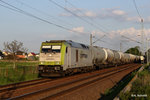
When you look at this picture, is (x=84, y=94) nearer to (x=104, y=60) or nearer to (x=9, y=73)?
(x=9, y=73)

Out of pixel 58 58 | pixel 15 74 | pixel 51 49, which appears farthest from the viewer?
pixel 15 74

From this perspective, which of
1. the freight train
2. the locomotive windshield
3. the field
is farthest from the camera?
the locomotive windshield

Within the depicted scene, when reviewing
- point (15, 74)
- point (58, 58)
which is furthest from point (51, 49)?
point (15, 74)

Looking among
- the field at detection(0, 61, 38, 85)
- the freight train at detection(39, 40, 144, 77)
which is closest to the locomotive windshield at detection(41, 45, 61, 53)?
the freight train at detection(39, 40, 144, 77)

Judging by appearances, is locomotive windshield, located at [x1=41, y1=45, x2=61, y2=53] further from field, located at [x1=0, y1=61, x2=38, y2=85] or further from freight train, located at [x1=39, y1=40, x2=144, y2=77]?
field, located at [x1=0, y1=61, x2=38, y2=85]

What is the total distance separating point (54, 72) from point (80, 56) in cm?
545

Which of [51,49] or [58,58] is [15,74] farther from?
[58,58]

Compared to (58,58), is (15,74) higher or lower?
lower

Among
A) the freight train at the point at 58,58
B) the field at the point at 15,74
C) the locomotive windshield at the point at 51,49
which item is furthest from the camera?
the locomotive windshield at the point at 51,49

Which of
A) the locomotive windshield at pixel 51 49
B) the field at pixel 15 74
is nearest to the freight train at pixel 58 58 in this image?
the locomotive windshield at pixel 51 49

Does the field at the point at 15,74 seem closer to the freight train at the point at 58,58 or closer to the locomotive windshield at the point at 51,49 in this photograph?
the freight train at the point at 58,58

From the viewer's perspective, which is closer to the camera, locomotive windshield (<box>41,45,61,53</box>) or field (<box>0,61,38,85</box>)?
field (<box>0,61,38,85</box>)

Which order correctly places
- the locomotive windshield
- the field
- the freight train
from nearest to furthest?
the field, the freight train, the locomotive windshield

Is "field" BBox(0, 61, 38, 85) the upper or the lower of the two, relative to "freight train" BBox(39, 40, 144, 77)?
lower
